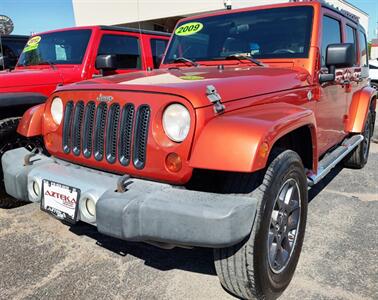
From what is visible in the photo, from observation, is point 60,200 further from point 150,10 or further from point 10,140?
point 150,10

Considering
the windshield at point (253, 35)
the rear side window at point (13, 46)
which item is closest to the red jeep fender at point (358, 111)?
the windshield at point (253, 35)

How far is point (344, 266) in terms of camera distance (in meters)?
2.82

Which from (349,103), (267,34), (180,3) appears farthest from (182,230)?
(180,3)

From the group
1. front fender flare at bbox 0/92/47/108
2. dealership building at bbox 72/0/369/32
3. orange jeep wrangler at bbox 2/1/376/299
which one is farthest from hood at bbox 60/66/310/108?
dealership building at bbox 72/0/369/32

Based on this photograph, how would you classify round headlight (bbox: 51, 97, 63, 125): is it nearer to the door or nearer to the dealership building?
the door

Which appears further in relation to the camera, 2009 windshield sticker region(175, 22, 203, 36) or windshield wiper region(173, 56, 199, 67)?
2009 windshield sticker region(175, 22, 203, 36)

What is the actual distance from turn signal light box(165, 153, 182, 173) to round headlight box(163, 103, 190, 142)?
91 millimetres

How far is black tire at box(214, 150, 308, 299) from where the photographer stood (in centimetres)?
217

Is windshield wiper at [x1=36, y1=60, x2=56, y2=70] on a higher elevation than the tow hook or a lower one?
higher

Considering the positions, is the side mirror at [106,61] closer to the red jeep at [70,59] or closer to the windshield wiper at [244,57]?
the red jeep at [70,59]

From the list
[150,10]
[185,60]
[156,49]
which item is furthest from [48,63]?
[150,10]

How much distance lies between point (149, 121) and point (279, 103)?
101cm

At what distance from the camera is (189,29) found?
13.2 ft

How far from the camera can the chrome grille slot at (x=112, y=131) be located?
2.46 metres
